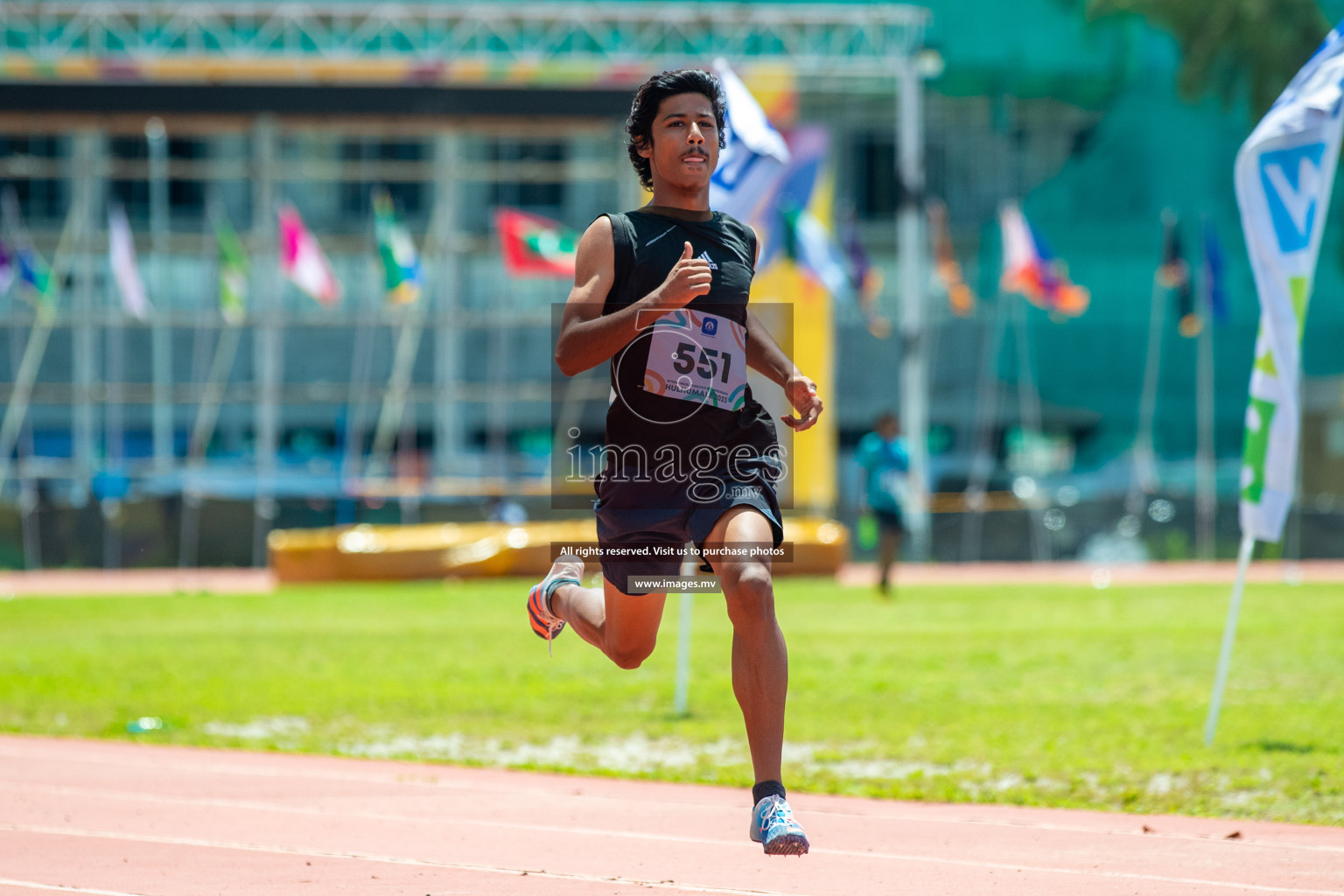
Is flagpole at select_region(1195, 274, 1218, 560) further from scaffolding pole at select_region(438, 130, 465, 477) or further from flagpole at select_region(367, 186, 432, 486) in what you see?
flagpole at select_region(367, 186, 432, 486)

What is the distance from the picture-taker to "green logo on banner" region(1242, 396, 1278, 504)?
881 cm

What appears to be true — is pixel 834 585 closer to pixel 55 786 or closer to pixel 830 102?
pixel 55 786

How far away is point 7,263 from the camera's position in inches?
1230

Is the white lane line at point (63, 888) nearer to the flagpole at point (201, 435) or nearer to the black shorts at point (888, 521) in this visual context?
the black shorts at point (888, 521)

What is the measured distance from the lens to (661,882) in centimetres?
543

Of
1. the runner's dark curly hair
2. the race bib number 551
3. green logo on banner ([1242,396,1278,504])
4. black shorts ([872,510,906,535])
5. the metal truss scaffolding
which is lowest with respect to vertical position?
the race bib number 551

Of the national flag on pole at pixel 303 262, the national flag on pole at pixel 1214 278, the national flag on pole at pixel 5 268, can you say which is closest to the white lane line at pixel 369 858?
the national flag on pole at pixel 303 262

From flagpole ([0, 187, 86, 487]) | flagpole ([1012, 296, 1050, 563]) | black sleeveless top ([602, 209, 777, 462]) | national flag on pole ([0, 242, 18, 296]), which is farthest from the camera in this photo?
flagpole ([1012, 296, 1050, 563])

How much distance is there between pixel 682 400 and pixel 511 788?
10.1 ft

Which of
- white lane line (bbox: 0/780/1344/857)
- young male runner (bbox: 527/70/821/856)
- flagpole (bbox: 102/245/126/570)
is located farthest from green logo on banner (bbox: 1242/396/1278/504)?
flagpole (bbox: 102/245/126/570)

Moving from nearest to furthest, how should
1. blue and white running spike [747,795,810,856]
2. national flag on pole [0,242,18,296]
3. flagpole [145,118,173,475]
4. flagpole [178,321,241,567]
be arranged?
blue and white running spike [747,795,810,856] → flagpole [178,321,241,567] → national flag on pole [0,242,18,296] → flagpole [145,118,173,475]

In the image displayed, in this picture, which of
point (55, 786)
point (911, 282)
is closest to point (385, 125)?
point (911, 282)

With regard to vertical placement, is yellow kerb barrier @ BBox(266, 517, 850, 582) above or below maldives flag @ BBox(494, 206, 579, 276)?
below

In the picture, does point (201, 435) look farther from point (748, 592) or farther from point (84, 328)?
point (748, 592)
